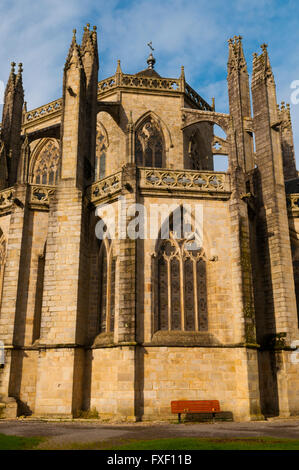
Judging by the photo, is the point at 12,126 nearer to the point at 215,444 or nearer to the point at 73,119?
the point at 73,119

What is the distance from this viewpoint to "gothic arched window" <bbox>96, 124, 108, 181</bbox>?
24.0 m

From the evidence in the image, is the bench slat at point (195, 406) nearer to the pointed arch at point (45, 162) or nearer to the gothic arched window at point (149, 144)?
the gothic arched window at point (149, 144)

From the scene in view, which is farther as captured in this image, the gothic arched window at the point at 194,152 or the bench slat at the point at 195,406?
the gothic arched window at the point at 194,152

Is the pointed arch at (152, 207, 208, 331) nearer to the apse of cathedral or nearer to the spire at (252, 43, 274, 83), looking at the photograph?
the apse of cathedral

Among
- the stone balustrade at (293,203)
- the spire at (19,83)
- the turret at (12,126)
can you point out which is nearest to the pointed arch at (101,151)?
the turret at (12,126)

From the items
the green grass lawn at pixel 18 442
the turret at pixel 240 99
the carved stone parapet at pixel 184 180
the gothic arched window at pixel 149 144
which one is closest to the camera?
the green grass lawn at pixel 18 442

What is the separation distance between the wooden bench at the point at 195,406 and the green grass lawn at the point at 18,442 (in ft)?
16.7

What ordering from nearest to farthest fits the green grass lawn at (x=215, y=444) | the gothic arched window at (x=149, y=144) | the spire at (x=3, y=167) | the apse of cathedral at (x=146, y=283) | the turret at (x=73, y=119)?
the green grass lawn at (x=215, y=444), the apse of cathedral at (x=146, y=283), the turret at (x=73, y=119), the spire at (x=3, y=167), the gothic arched window at (x=149, y=144)

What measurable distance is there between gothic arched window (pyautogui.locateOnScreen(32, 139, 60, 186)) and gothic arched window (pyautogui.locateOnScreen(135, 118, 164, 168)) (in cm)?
496

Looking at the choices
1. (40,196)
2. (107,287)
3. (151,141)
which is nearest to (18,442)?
(107,287)

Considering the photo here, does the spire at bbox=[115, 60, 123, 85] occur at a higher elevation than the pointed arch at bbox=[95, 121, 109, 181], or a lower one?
higher

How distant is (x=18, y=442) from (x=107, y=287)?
7.60 m

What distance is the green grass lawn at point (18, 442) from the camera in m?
8.29

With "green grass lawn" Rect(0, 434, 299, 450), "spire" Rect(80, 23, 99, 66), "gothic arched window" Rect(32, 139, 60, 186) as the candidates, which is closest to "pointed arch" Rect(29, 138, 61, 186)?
"gothic arched window" Rect(32, 139, 60, 186)
